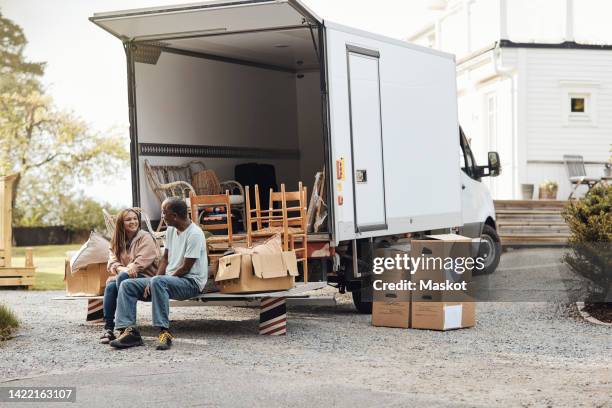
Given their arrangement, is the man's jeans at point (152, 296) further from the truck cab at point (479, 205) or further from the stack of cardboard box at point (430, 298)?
the truck cab at point (479, 205)

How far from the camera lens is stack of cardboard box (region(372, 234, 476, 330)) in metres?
9.52

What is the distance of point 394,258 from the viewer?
9930mm

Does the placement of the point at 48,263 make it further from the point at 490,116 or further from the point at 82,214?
the point at 490,116

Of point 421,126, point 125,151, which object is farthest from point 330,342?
point 125,151

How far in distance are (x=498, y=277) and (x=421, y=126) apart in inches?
161

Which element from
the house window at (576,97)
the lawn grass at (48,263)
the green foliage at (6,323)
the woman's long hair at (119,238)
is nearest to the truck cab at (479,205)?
the woman's long hair at (119,238)

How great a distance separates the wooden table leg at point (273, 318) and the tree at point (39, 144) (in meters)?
18.5

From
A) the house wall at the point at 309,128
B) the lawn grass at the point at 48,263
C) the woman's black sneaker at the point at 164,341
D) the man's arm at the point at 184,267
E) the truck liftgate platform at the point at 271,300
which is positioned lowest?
the lawn grass at the point at 48,263

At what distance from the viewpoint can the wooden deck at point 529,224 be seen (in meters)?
18.2

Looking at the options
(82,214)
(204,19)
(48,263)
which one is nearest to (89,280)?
(204,19)

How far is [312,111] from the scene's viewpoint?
44.8 ft

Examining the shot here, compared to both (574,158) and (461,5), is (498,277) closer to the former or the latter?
(574,158)

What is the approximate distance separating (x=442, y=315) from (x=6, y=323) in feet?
13.6

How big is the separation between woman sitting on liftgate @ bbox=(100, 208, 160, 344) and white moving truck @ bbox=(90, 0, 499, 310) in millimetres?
1571
